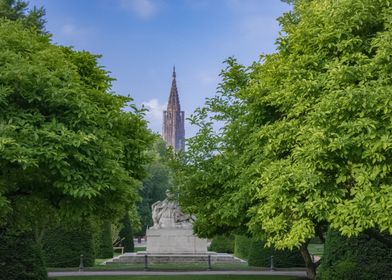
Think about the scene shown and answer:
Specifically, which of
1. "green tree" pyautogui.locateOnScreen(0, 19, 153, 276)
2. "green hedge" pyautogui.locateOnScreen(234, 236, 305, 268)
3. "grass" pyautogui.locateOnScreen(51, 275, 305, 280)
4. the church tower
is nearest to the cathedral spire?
the church tower

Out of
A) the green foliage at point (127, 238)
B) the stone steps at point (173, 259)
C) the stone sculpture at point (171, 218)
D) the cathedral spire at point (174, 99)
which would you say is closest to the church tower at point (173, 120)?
the cathedral spire at point (174, 99)

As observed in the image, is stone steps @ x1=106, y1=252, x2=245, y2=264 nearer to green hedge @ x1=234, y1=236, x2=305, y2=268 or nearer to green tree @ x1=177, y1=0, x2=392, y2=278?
green hedge @ x1=234, y1=236, x2=305, y2=268

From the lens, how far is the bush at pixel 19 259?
1512 cm

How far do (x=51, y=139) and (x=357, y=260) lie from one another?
9324 mm

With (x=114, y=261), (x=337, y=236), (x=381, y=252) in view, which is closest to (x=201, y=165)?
(x=337, y=236)

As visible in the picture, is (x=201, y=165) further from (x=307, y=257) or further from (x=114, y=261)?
(x=114, y=261)

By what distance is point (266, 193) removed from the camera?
9938 millimetres

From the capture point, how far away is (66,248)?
2595cm

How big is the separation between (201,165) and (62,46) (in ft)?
16.6

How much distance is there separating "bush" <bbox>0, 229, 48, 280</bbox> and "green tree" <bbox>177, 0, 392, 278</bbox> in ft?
19.7

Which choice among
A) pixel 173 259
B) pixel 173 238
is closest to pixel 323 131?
pixel 173 259

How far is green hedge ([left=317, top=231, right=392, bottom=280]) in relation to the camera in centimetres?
1412

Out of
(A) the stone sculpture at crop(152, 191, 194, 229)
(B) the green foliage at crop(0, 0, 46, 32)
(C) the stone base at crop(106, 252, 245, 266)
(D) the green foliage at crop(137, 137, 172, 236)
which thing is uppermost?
(B) the green foliage at crop(0, 0, 46, 32)

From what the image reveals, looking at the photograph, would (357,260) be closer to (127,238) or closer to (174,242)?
(174,242)
